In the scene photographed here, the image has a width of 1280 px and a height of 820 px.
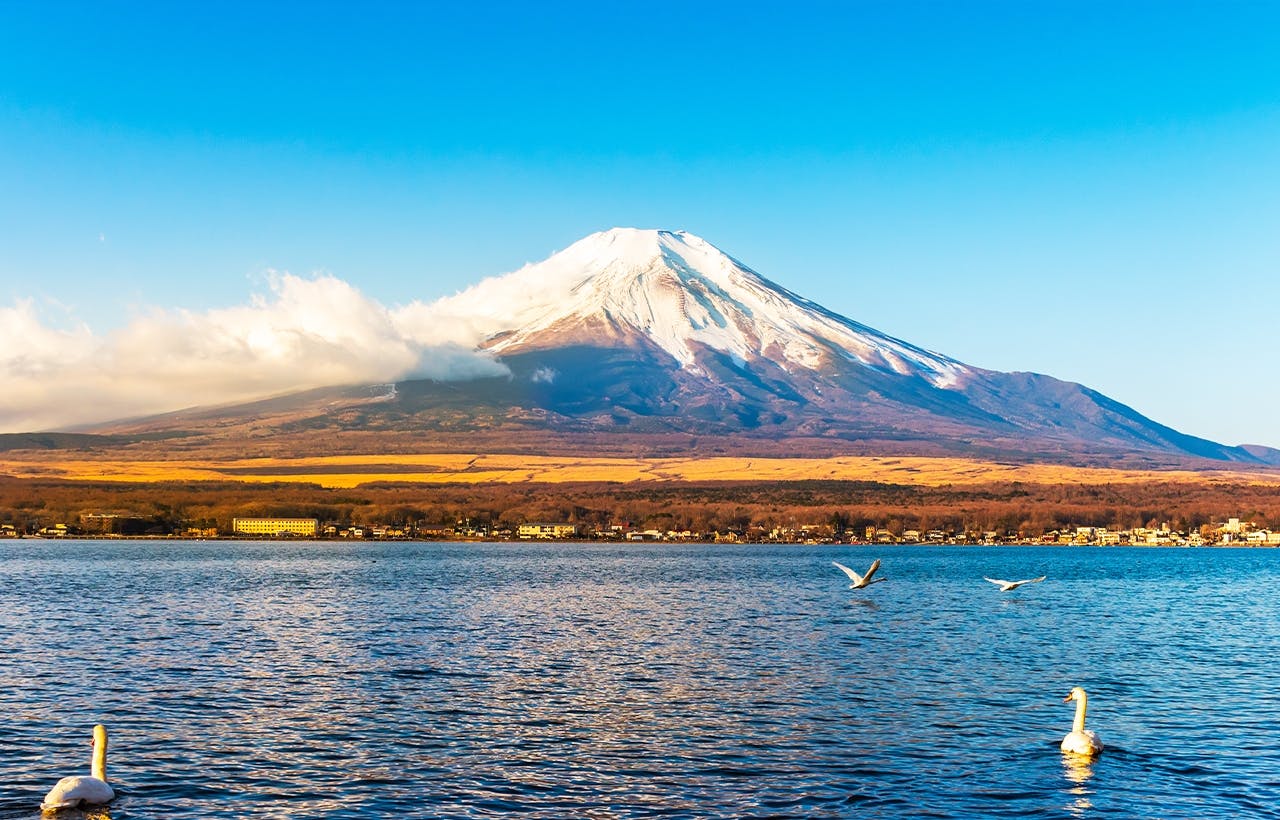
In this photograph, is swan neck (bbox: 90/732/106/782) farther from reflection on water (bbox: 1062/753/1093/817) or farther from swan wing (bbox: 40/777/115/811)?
reflection on water (bbox: 1062/753/1093/817)

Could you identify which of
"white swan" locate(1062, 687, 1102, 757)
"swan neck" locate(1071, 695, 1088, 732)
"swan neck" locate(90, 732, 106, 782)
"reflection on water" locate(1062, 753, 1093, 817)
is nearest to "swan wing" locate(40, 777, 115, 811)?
"swan neck" locate(90, 732, 106, 782)

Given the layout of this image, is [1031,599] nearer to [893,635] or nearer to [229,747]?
[893,635]

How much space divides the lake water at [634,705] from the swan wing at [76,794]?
0.39 meters

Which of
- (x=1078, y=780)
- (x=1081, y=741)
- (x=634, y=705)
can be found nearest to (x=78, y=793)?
(x=634, y=705)

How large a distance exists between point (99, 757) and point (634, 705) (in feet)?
48.2

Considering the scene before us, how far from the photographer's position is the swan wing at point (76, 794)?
878 inches

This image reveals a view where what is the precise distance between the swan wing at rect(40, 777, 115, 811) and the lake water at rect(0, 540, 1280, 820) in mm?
389

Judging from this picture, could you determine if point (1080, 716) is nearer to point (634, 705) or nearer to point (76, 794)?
point (634, 705)

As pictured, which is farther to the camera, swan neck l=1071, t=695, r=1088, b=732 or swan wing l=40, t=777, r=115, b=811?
swan neck l=1071, t=695, r=1088, b=732

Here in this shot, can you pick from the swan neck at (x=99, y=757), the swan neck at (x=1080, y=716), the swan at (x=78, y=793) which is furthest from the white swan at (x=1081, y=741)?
the swan neck at (x=99, y=757)

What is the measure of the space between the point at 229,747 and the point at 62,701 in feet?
27.3

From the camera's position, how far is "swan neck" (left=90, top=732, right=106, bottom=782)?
77.8 feet

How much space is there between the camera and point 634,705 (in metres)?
34.5

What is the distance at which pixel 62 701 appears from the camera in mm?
33719
